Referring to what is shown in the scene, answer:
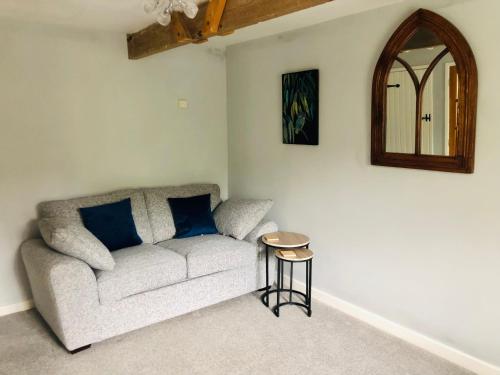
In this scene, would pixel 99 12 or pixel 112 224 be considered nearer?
pixel 99 12

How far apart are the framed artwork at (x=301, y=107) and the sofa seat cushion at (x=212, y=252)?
99 cm

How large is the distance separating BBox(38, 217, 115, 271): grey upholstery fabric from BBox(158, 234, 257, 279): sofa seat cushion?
0.60 metres

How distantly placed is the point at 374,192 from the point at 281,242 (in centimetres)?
79

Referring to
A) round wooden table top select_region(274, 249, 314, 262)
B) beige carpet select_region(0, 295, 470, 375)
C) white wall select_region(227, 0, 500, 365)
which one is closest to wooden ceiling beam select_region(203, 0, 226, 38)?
white wall select_region(227, 0, 500, 365)

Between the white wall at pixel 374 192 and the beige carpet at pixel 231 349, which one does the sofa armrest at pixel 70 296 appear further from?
the white wall at pixel 374 192

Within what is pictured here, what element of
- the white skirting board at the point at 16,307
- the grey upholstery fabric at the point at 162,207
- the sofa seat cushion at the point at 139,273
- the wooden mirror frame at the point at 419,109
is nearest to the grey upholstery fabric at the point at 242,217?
the grey upholstery fabric at the point at 162,207

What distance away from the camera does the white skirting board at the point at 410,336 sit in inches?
100

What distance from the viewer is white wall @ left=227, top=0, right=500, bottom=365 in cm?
244

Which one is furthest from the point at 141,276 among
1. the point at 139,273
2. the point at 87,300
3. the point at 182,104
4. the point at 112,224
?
the point at 182,104

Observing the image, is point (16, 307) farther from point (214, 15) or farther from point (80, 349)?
point (214, 15)

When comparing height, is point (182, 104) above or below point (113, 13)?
below

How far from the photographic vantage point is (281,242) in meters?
3.30

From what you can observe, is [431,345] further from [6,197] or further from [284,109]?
[6,197]

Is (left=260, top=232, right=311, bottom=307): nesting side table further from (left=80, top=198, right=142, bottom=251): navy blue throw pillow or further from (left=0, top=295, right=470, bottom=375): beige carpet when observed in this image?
(left=80, top=198, right=142, bottom=251): navy blue throw pillow
